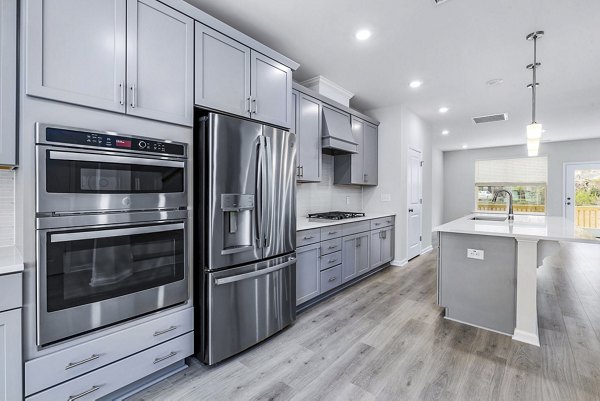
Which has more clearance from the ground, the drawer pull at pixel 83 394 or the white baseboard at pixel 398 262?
the drawer pull at pixel 83 394

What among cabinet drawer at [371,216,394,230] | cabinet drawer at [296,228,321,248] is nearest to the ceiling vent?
cabinet drawer at [371,216,394,230]

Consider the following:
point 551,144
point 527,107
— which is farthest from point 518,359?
point 551,144

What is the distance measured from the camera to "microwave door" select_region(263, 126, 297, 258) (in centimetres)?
223

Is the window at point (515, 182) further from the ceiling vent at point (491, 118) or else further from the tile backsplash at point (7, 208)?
the tile backsplash at point (7, 208)

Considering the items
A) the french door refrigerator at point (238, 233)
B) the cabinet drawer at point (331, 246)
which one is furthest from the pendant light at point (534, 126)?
the french door refrigerator at point (238, 233)

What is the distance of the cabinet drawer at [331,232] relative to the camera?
3.08m

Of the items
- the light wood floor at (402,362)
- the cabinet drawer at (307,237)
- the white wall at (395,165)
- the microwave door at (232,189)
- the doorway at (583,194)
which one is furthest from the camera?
the doorway at (583,194)

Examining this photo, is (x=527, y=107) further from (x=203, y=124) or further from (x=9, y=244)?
(x=9, y=244)

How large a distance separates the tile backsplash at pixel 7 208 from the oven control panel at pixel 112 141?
54 cm

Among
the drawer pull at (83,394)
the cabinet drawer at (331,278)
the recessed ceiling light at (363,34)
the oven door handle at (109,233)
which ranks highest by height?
the recessed ceiling light at (363,34)

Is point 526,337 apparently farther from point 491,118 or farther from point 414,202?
point 491,118

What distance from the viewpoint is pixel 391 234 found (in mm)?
4598

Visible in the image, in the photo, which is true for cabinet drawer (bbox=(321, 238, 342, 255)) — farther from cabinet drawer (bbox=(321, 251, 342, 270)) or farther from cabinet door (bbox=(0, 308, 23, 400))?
cabinet door (bbox=(0, 308, 23, 400))

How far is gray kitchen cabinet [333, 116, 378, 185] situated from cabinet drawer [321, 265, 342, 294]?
147 centimetres
